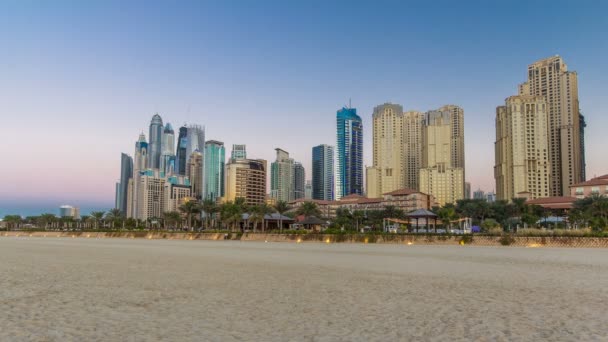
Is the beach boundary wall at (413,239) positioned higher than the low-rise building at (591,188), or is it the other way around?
the low-rise building at (591,188)

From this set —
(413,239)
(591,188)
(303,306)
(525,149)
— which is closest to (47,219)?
(413,239)

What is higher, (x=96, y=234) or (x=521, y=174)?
(x=521, y=174)

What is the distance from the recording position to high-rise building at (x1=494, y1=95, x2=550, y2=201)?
18000cm

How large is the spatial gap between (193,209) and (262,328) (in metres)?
104

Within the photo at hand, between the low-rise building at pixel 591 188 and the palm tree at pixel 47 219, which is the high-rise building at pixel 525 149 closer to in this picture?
the low-rise building at pixel 591 188

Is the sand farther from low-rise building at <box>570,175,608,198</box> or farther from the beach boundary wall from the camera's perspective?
low-rise building at <box>570,175,608,198</box>

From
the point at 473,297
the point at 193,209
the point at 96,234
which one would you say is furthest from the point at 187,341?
the point at 193,209

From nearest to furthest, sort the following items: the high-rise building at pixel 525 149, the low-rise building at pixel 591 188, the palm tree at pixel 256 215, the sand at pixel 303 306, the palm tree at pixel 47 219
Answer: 1. the sand at pixel 303 306
2. the palm tree at pixel 256 215
3. the low-rise building at pixel 591 188
4. the palm tree at pixel 47 219
5. the high-rise building at pixel 525 149

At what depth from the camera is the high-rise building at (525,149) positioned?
7087 inches

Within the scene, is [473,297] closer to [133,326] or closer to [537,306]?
[537,306]

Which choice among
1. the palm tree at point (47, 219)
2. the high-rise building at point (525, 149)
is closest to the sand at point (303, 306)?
the palm tree at point (47, 219)

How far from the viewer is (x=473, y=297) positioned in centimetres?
1202

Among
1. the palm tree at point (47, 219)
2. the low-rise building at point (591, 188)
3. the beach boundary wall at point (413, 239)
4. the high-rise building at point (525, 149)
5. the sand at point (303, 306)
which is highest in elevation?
the high-rise building at point (525, 149)

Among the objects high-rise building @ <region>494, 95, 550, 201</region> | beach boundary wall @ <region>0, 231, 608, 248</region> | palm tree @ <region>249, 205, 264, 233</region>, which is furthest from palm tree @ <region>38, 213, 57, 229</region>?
high-rise building @ <region>494, 95, 550, 201</region>
